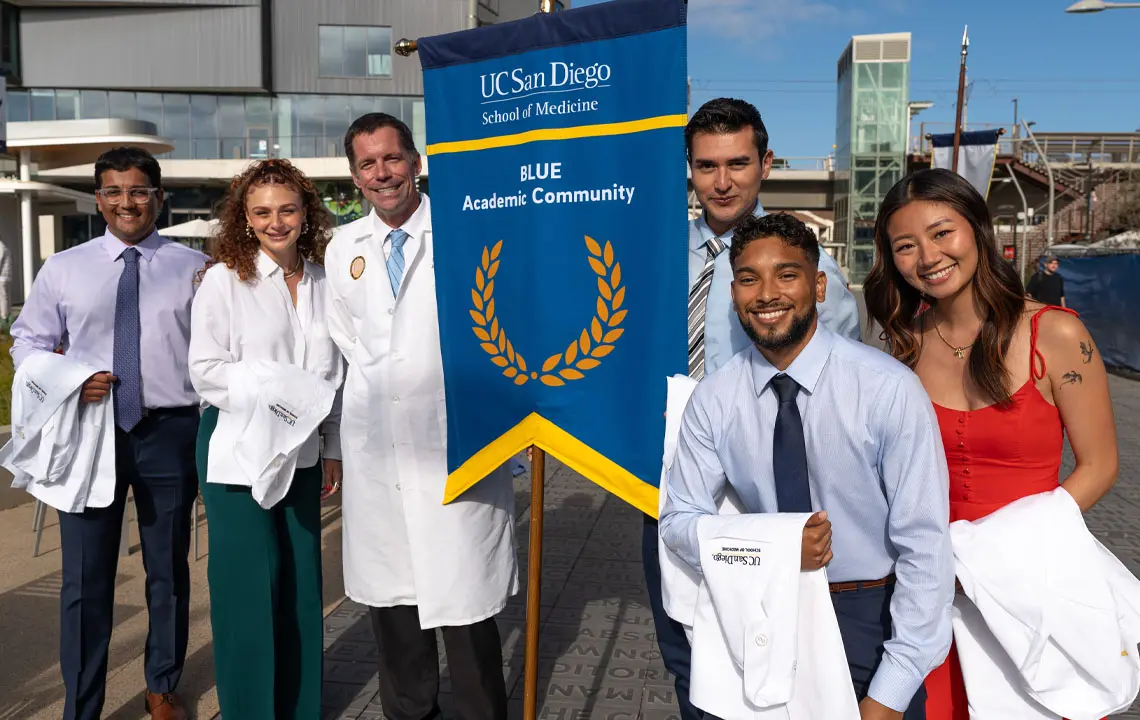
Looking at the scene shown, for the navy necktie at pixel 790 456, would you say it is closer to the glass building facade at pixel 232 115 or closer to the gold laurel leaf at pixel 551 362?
the gold laurel leaf at pixel 551 362

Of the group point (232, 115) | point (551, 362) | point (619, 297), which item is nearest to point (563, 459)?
point (551, 362)

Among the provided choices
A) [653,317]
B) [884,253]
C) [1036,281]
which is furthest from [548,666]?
[1036,281]

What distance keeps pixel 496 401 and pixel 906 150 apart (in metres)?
44.9

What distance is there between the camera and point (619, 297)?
9.64 ft

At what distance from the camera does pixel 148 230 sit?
13.2ft

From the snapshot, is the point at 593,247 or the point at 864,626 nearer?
the point at 864,626

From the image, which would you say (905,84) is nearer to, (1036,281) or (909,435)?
(1036,281)

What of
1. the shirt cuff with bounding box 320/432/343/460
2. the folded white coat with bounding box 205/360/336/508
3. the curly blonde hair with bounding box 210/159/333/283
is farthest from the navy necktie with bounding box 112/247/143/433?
the shirt cuff with bounding box 320/432/343/460

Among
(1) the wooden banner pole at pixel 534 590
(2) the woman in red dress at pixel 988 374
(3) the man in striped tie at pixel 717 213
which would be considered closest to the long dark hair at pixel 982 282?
(2) the woman in red dress at pixel 988 374

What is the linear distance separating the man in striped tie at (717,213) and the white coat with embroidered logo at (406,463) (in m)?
0.79

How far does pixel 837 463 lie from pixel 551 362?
104 centimetres

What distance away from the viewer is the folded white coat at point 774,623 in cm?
217

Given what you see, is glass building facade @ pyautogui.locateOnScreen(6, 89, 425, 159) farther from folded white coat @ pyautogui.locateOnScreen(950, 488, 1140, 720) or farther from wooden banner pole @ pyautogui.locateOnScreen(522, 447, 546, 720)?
folded white coat @ pyautogui.locateOnScreen(950, 488, 1140, 720)

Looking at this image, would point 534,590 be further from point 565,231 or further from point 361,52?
point 361,52
